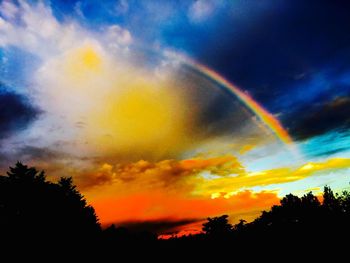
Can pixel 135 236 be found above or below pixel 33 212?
below

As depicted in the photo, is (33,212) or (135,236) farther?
(33,212)

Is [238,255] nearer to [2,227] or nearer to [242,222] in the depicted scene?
[242,222]

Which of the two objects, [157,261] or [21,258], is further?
[21,258]

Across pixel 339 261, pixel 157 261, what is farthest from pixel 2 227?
→ pixel 339 261

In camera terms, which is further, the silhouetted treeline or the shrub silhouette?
the shrub silhouette

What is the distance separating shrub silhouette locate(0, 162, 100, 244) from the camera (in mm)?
28969

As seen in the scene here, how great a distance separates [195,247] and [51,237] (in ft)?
45.4

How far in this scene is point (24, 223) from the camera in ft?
101

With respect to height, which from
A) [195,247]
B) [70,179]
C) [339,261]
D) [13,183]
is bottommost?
[339,261]

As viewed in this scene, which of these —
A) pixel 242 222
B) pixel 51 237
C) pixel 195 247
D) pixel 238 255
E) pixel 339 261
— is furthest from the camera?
pixel 242 222

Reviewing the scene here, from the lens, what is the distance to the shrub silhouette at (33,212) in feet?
95.0

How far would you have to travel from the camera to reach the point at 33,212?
114 feet

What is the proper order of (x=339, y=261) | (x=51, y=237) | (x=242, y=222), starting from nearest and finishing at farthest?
(x=339, y=261) < (x=51, y=237) < (x=242, y=222)

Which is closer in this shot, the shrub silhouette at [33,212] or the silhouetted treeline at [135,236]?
the silhouetted treeline at [135,236]
